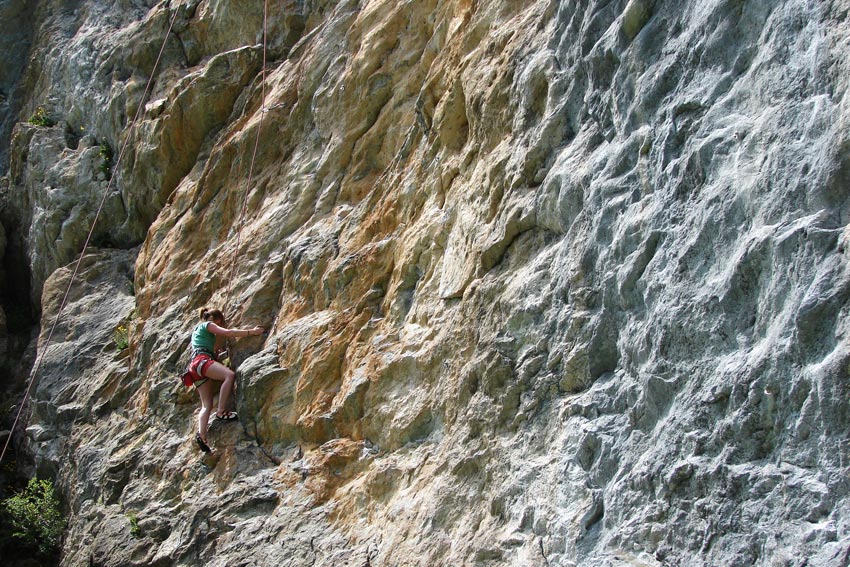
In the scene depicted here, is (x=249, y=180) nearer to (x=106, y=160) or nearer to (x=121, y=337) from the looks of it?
(x=121, y=337)

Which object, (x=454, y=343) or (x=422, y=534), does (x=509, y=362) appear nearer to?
(x=454, y=343)

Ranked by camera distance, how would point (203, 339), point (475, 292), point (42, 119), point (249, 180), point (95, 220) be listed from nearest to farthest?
1. point (475, 292)
2. point (203, 339)
3. point (249, 180)
4. point (95, 220)
5. point (42, 119)

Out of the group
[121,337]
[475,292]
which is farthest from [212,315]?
[475,292]

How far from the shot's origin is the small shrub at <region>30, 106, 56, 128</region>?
16.5 m

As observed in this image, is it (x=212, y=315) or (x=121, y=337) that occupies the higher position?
(x=121, y=337)

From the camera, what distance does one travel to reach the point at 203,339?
32.5 ft

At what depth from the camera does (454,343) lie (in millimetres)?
7086

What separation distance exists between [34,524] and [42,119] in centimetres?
820

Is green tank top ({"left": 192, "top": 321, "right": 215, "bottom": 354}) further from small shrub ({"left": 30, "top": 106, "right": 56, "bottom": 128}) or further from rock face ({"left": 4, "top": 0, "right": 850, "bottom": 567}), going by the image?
small shrub ({"left": 30, "top": 106, "right": 56, "bottom": 128})

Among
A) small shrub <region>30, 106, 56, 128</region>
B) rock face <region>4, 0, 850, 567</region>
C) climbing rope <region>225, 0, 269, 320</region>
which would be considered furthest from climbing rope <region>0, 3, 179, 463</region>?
small shrub <region>30, 106, 56, 128</region>

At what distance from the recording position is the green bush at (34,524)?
11.8 m

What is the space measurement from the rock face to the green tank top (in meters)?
0.37

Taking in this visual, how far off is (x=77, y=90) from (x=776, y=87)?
1442cm

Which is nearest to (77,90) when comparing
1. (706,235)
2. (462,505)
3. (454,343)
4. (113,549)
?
(113,549)
